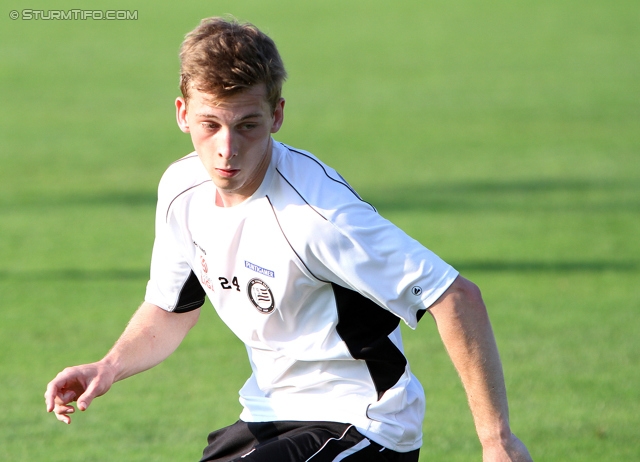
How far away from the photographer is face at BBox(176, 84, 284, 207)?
12.3ft

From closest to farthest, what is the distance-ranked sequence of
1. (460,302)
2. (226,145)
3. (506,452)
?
(506,452), (460,302), (226,145)

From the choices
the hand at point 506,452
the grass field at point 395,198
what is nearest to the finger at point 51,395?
the hand at point 506,452

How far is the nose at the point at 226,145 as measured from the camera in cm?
373

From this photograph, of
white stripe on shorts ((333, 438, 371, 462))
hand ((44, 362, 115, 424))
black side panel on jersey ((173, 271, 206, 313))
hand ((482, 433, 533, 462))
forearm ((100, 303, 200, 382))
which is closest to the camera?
hand ((482, 433, 533, 462))

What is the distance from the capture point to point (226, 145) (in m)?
3.74

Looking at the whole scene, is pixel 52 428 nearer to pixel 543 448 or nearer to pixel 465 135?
pixel 543 448

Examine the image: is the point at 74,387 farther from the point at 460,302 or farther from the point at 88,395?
the point at 460,302

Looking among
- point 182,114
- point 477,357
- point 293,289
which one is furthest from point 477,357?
point 182,114

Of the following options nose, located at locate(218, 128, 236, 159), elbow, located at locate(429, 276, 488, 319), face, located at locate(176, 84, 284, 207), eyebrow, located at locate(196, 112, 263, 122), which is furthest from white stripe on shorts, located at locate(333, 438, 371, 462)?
eyebrow, located at locate(196, 112, 263, 122)

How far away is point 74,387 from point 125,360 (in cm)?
29

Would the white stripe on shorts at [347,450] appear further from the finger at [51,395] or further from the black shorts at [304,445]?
the finger at [51,395]

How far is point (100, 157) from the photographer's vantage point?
16719 millimetres

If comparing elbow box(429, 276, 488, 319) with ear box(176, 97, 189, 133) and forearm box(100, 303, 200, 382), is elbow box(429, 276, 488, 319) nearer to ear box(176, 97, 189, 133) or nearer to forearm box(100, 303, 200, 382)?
ear box(176, 97, 189, 133)

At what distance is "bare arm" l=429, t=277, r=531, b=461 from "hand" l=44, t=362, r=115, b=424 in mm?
1355
